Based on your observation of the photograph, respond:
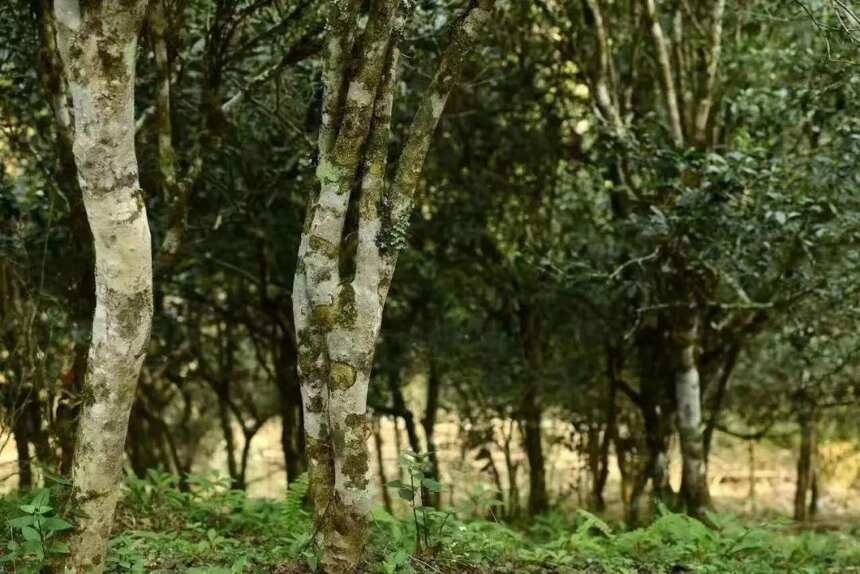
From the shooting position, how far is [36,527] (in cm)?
463

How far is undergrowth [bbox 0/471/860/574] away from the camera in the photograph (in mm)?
5504

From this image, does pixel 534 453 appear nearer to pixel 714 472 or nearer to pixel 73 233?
pixel 73 233

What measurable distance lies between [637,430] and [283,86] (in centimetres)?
1004

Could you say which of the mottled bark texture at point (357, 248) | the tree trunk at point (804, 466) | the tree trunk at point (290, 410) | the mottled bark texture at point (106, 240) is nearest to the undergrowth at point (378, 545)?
the mottled bark texture at point (106, 240)

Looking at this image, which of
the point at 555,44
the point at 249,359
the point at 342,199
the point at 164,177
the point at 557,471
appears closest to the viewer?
the point at 342,199

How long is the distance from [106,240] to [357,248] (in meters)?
1.43

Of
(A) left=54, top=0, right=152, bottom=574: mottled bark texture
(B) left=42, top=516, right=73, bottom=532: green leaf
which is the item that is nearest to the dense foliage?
(B) left=42, top=516, right=73, bottom=532: green leaf

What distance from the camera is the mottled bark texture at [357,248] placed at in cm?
516

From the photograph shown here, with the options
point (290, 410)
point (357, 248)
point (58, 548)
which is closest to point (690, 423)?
point (357, 248)

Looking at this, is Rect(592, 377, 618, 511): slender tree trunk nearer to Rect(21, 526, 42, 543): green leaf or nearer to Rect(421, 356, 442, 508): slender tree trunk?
Rect(421, 356, 442, 508): slender tree trunk

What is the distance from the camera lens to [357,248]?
17.2ft

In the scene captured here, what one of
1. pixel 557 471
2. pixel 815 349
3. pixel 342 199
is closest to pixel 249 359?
pixel 557 471

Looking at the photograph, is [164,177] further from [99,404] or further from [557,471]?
[557,471]

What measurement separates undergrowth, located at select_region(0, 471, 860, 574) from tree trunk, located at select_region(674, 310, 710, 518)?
1.42 m
